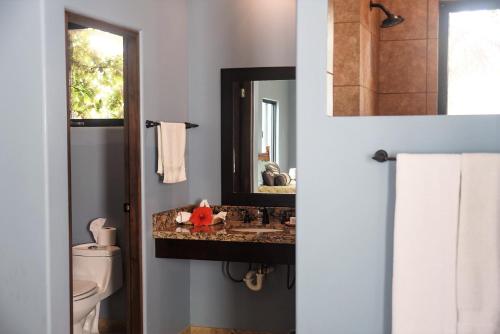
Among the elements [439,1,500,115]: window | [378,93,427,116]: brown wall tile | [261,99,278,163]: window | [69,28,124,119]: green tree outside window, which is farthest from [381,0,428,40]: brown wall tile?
[69,28,124,119]: green tree outside window

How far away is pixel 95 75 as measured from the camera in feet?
13.2

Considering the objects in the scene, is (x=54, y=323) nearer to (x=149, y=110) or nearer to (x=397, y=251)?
(x=149, y=110)

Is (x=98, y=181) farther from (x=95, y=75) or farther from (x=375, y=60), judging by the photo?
(x=375, y=60)

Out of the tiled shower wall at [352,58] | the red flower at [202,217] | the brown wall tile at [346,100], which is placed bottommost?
the red flower at [202,217]

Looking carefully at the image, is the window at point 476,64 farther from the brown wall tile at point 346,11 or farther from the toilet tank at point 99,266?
the toilet tank at point 99,266

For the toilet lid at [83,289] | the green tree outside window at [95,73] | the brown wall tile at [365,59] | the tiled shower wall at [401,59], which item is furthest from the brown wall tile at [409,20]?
the toilet lid at [83,289]

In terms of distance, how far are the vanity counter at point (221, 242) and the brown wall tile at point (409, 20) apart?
145 cm

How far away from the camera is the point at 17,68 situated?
8.63 feet

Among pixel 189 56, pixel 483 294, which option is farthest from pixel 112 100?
pixel 483 294

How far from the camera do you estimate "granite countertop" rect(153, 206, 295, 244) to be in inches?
133

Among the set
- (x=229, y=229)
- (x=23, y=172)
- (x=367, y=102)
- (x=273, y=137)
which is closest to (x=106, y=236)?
→ (x=229, y=229)

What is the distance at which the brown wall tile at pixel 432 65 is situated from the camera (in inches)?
144

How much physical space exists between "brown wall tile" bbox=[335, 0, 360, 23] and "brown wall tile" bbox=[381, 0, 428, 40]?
1.01 metres

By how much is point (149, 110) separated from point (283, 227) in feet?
3.42
